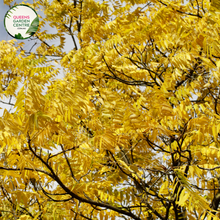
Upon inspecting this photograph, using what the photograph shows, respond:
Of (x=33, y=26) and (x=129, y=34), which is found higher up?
(x=33, y=26)

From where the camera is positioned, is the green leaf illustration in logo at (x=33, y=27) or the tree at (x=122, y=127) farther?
the green leaf illustration in logo at (x=33, y=27)

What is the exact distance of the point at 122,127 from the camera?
2.33m

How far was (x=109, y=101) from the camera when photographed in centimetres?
223

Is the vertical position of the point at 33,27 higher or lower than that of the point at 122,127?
higher

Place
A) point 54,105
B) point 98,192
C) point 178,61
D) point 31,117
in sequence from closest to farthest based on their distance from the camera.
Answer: point 31,117
point 54,105
point 178,61
point 98,192

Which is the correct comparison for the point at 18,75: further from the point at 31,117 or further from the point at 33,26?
the point at 31,117

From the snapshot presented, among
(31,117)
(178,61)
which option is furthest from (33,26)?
(31,117)

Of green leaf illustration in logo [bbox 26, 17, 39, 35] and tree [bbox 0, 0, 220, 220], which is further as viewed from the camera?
green leaf illustration in logo [bbox 26, 17, 39, 35]

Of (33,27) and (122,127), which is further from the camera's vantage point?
(33,27)

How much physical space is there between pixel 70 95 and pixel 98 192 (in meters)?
1.75

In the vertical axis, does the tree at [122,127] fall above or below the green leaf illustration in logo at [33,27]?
below

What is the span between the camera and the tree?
178 centimetres

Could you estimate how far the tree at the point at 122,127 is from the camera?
178cm

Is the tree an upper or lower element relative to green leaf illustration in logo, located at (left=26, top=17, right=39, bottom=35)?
lower
